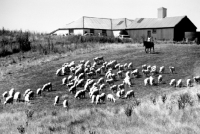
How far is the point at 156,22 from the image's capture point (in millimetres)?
53688

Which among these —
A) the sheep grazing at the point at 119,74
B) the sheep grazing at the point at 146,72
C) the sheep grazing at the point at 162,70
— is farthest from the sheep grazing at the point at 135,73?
the sheep grazing at the point at 162,70

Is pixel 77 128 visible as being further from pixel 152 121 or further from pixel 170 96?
pixel 170 96

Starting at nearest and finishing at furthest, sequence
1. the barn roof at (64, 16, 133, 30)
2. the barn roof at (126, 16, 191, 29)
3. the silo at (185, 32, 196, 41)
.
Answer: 1. the silo at (185, 32, 196, 41)
2. the barn roof at (126, 16, 191, 29)
3. the barn roof at (64, 16, 133, 30)

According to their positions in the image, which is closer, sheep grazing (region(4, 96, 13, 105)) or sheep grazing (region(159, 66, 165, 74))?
sheep grazing (region(4, 96, 13, 105))

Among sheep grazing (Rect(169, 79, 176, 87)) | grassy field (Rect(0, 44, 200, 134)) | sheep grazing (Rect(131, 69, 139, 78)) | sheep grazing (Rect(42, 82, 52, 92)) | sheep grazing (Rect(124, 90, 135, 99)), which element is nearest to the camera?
grassy field (Rect(0, 44, 200, 134))

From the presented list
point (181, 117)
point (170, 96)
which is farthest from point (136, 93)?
point (181, 117)

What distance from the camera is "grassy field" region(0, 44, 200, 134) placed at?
29.0 ft

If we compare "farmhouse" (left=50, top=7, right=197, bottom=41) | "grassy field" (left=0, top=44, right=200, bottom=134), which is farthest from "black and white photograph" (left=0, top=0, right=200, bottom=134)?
"farmhouse" (left=50, top=7, right=197, bottom=41)

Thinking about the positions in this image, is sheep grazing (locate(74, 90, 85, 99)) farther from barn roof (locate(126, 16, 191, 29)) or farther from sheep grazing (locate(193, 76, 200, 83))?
barn roof (locate(126, 16, 191, 29))

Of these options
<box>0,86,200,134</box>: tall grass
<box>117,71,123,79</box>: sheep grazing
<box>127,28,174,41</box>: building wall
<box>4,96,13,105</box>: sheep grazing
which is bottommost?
<box>4,96,13,105</box>: sheep grazing

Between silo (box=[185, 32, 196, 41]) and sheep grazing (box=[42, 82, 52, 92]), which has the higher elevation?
silo (box=[185, 32, 196, 41])

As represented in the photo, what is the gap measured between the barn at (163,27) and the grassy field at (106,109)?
24607 mm

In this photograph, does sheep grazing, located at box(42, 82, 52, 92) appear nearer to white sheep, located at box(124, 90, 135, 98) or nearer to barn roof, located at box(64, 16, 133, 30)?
white sheep, located at box(124, 90, 135, 98)

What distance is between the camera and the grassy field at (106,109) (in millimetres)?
8850
